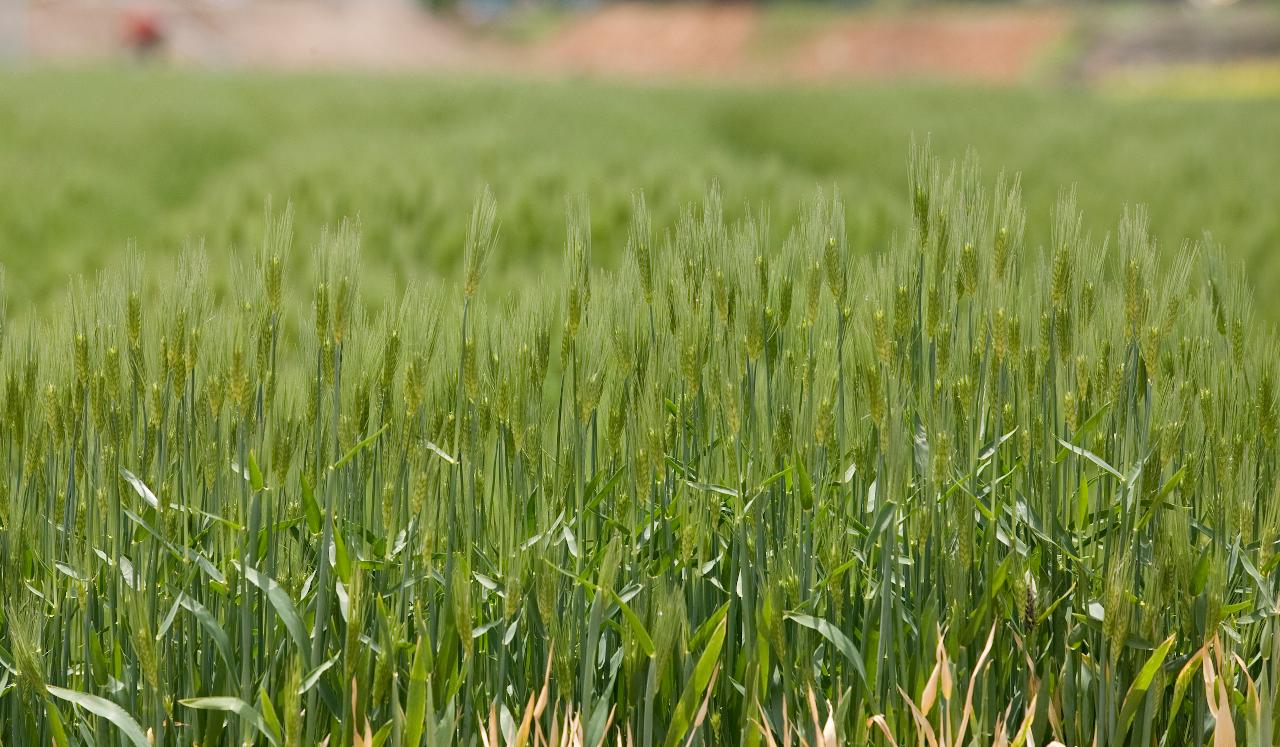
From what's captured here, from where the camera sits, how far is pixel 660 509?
1.28 meters

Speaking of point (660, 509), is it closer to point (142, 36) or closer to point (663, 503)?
point (663, 503)

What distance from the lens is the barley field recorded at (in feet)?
3.76

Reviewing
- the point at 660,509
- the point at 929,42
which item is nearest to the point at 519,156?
the point at 660,509

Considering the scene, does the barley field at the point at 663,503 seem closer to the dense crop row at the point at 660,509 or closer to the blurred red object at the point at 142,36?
the dense crop row at the point at 660,509

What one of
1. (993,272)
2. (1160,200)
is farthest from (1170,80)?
(993,272)

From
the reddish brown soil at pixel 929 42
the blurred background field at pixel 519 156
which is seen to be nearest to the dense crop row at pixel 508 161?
the blurred background field at pixel 519 156

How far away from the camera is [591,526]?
1.35 metres

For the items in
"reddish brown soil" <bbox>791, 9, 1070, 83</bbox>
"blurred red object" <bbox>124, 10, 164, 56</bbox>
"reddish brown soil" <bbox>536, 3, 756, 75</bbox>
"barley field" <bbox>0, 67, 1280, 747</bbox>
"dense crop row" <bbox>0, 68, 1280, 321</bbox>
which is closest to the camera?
"barley field" <bbox>0, 67, 1280, 747</bbox>

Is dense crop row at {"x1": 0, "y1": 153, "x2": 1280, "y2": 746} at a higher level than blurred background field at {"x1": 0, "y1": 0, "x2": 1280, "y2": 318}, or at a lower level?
higher

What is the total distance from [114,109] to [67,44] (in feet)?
92.2

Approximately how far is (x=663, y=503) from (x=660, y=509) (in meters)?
0.04

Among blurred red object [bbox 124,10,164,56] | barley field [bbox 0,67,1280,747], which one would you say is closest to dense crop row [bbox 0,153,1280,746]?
barley field [bbox 0,67,1280,747]

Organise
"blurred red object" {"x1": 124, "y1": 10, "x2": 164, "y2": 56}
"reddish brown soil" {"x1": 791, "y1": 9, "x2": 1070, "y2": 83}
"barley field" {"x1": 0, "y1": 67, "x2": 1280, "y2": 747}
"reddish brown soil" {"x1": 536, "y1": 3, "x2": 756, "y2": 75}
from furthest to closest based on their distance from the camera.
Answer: "reddish brown soil" {"x1": 536, "y1": 3, "x2": 756, "y2": 75}
"reddish brown soil" {"x1": 791, "y1": 9, "x2": 1070, "y2": 83}
"blurred red object" {"x1": 124, "y1": 10, "x2": 164, "y2": 56}
"barley field" {"x1": 0, "y1": 67, "x2": 1280, "y2": 747}

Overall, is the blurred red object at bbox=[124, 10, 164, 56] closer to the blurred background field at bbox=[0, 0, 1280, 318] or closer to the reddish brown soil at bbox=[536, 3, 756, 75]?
the reddish brown soil at bbox=[536, 3, 756, 75]
